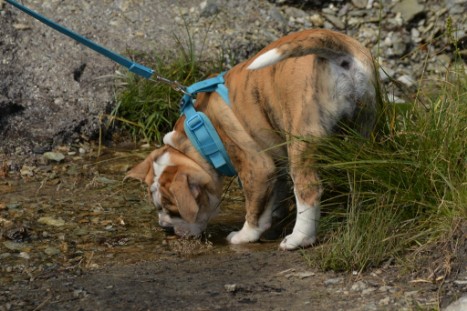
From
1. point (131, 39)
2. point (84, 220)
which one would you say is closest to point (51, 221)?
point (84, 220)

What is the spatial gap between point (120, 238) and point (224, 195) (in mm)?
903

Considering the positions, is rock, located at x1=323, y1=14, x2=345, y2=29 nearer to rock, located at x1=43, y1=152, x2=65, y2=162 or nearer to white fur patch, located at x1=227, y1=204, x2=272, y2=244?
rock, located at x1=43, y1=152, x2=65, y2=162

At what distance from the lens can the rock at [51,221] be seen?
574 cm

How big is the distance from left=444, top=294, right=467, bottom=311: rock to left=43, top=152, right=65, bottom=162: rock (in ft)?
12.3

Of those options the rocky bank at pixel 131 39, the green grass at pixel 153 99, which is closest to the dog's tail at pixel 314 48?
the rocky bank at pixel 131 39

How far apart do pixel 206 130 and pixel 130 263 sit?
902mm

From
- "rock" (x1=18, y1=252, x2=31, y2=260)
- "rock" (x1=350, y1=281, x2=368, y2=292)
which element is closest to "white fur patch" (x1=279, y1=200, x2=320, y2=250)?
"rock" (x1=350, y1=281, x2=368, y2=292)

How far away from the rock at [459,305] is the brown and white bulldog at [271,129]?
49.1 inches

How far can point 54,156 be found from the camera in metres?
6.91

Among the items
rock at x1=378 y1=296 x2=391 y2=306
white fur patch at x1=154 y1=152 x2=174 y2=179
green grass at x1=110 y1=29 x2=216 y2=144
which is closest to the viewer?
rock at x1=378 y1=296 x2=391 y2=306

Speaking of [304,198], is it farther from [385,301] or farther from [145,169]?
[145,169]

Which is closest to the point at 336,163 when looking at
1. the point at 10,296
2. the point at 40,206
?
the point at 10,296

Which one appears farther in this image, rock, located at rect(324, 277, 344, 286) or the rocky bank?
the rocky bank

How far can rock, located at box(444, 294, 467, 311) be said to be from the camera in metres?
3.85
